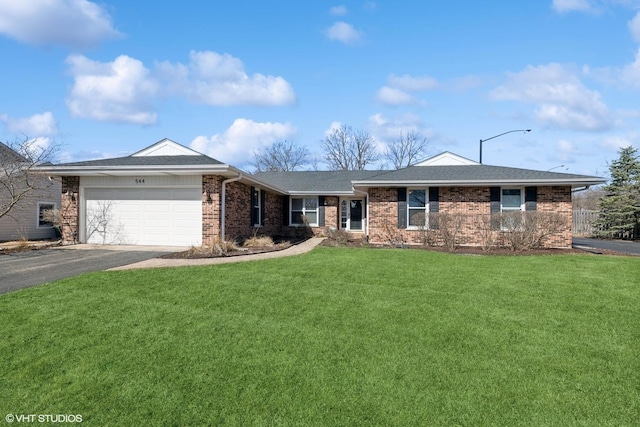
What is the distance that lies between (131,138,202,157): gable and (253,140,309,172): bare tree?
1057 inches

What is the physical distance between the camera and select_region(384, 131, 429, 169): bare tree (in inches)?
1540

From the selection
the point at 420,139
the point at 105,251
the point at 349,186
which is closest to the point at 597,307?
the point at 105,251

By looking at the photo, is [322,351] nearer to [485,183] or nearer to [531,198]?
[485,183]

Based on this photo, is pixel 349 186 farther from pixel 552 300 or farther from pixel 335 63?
pixel 552 300

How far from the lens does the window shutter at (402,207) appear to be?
13891mm

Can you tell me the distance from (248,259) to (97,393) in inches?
246

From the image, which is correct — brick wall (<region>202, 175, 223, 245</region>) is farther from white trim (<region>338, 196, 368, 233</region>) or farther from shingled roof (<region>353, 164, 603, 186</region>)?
white trim (<region>338, 196, 368, 233</region>)

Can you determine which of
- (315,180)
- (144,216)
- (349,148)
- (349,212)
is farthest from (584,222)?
(144,216)

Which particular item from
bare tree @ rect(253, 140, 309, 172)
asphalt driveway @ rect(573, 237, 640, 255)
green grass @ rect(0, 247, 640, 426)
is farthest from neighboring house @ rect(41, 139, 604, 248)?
bare tree @ rect(253, 140, 309, 172)

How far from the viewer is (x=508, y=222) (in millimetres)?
11766

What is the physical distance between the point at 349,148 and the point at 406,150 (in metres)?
6.57

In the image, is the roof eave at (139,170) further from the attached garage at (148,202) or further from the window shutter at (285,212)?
the window shutter at (285,212)

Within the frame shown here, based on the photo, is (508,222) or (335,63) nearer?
Answer: (508,222)

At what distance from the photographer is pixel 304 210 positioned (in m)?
19.0
